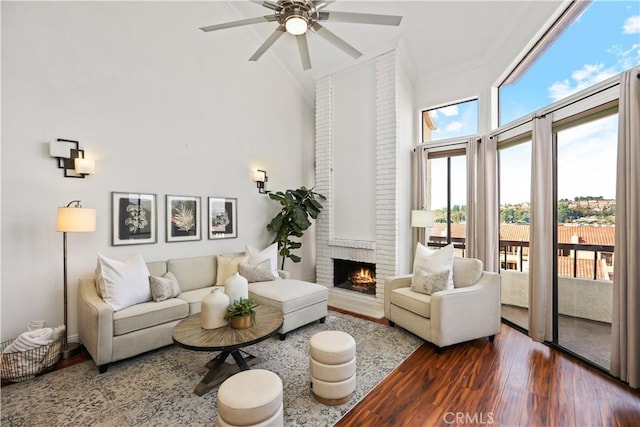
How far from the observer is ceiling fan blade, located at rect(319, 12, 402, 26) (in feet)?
7.13

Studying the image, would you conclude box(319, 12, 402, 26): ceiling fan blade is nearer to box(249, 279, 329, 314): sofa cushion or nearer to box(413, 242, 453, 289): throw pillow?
box(413, 242, 453, 289): throw pillow

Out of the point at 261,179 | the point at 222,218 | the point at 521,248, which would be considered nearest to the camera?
the point at 521,248

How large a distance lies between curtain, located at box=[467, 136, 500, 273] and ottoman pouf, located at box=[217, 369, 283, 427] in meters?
3.49

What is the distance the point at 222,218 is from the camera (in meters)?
4.52

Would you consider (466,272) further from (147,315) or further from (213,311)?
(147,315)

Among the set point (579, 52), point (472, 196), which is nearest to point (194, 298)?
point (472, 196)

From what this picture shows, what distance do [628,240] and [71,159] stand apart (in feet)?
17.4

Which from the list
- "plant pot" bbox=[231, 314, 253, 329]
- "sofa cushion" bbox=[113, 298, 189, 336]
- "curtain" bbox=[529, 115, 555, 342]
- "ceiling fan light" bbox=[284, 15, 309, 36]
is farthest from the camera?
"curtain" bbox=[529, 115, 555, 342]

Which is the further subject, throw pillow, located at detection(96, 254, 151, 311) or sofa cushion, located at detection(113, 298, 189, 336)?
throw pillow, located at detection(96, 254, 151, 311)

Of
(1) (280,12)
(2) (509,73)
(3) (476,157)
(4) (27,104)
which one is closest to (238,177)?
(4) (27,104)

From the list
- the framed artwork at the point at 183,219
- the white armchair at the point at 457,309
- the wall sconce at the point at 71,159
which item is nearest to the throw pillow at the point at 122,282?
the framed artwork at the point at 183,219

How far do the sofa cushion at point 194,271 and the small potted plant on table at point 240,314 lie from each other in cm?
161
